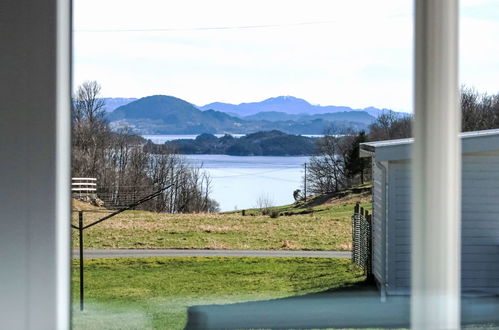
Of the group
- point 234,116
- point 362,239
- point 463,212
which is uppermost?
point 234,116

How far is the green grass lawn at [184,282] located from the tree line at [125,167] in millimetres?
233

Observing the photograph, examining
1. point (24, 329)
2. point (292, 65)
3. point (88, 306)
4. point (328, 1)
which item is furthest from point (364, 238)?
point (24, 329)

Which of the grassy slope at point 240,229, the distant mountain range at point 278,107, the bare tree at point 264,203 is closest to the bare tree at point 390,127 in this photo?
the distant mountain range at point 278,107

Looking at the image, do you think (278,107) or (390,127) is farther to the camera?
(278,107)

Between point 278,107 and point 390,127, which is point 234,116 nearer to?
point 278,107

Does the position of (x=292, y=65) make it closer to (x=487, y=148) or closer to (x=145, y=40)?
(x=145, y=40)

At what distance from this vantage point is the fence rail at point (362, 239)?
2.01 m

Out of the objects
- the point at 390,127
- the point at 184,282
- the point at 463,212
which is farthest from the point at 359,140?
the point at 184,282

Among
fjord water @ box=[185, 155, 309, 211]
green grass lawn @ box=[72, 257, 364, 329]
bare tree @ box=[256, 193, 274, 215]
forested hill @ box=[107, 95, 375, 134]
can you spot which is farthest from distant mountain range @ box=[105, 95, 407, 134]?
green grass lawn @ box=[72, 257, 364, 329]

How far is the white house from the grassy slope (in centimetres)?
9

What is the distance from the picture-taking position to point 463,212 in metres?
1.89

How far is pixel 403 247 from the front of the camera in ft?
6.43

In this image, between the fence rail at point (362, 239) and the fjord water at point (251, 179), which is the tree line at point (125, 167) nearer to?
the fjord water at point (251, 179)

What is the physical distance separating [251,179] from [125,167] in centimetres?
45
